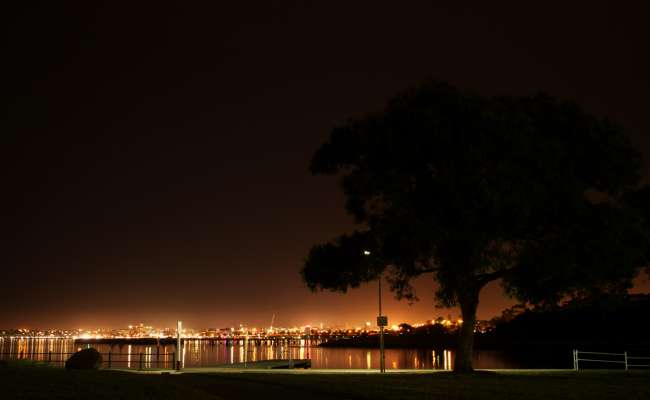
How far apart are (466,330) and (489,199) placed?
8497 mm

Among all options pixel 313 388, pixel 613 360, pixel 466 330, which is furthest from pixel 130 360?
pixel 613 360

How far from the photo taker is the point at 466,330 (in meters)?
33.7

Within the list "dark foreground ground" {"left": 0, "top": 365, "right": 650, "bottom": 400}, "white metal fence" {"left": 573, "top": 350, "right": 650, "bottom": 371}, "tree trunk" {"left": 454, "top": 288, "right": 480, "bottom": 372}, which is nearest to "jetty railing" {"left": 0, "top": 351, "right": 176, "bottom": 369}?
"dark foreground ground" {"left": 0, "top": 365, "right": 650, "bottom": 400}

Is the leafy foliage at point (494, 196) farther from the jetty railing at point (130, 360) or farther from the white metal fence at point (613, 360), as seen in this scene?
the jetty railing at point (130, 360)

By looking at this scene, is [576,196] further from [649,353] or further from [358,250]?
[649,353]

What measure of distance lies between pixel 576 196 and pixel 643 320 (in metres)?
131

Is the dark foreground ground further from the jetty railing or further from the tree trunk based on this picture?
the jetty railing

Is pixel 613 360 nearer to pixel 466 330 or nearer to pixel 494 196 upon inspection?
pixel 466 330

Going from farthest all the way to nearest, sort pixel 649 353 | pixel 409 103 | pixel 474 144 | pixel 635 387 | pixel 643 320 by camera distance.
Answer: pixel 643 320 < pixel 649 353 < pixel 409 103 < pixel 474 144 < pixel 635 387

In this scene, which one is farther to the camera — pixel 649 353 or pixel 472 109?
pixel 649 353

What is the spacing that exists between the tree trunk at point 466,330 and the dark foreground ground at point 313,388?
11.9 feet

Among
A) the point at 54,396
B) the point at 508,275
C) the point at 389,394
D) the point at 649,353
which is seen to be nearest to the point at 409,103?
the point at 508,275

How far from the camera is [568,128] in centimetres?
3256

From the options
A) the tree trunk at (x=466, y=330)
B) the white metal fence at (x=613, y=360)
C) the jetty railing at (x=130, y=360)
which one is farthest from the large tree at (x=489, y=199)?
the jetty railing at (x=130, y=360)
